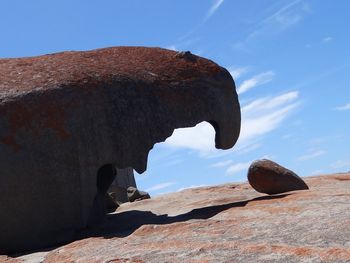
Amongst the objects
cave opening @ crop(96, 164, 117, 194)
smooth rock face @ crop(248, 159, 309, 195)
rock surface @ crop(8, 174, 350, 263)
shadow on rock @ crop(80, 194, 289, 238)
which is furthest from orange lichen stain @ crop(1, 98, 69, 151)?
smooth rock face @ crop(248, 159, 309, 195)

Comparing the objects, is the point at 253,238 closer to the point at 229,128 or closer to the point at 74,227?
the point at 74,227

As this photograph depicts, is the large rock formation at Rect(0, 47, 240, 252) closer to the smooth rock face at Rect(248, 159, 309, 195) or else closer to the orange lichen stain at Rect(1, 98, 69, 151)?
the orange lichen stain at Rect(1, 98, 69, 151)

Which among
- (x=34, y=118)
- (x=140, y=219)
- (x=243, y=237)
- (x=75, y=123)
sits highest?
(x=34, y=118)

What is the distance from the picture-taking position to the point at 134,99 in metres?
9.31

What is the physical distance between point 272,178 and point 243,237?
430 cm

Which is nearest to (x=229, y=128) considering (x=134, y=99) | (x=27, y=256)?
(x=134, y=99)

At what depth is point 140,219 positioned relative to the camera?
9.70 m

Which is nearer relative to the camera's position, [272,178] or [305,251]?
[305,251]

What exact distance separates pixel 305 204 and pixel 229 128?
334 cm

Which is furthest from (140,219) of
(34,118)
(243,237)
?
(243,237)

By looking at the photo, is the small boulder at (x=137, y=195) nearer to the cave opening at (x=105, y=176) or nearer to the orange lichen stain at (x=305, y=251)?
the cave opening at (x=105, y=176)

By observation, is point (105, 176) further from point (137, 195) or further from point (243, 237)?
point (243, 237)

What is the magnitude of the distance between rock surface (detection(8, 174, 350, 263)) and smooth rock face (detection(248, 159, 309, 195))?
1.38 meters

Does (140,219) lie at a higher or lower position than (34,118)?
lower
